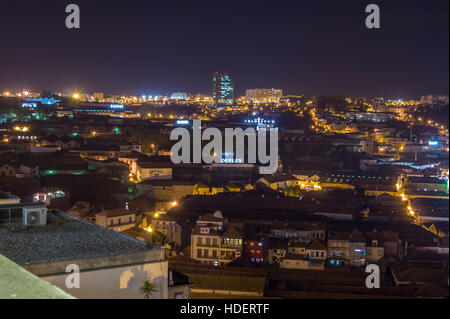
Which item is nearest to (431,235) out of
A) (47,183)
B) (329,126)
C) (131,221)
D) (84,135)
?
(131,221)

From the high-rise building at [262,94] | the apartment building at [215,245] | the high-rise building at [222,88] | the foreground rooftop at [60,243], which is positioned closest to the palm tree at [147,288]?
the foreground rooftop at [60,243]

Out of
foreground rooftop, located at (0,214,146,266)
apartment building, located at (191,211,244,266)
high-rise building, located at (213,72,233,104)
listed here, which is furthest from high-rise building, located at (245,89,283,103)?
foreground rooftop, located at (0,214,146,266)

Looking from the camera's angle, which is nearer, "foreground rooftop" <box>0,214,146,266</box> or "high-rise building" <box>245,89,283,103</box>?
"foreground rooftop" <box>0,214,146,266</box>

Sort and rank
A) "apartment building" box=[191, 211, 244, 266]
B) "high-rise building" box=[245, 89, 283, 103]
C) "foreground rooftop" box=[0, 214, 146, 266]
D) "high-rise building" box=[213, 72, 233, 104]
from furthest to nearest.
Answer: "high-rise building" box=[245, 89, 283, 103] < "high-rise building" box=[213, 72, 233, 104] < "apartment building" box=[191, 211, 244, 266] < "foreground rooftop" box=[0, 214, 146, 266]

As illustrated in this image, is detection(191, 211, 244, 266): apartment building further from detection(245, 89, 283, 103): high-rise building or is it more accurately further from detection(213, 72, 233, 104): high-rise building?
detection(245, 89, 283, 103): high-rise building

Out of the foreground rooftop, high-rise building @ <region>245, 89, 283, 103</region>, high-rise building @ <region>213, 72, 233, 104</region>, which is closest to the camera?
the foreground rooftop

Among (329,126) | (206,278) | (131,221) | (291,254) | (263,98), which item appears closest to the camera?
(206,278)

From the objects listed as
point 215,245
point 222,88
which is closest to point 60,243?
point 215,245

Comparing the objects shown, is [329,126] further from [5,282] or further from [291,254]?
[5,282]
